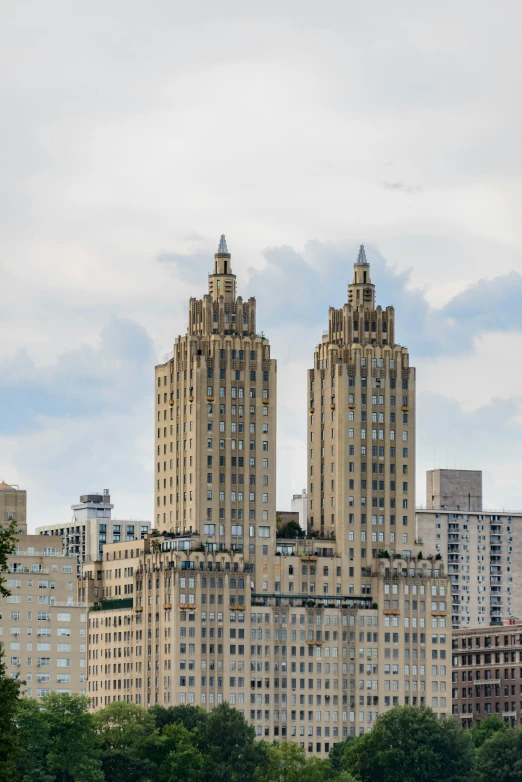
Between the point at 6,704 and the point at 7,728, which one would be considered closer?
the point at 6,704

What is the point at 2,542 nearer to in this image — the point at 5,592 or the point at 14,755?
the point at 5,592

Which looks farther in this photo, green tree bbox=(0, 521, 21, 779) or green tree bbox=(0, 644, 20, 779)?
green tree bbox=(0, 644, 20, 779)

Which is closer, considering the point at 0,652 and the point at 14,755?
the point at 14,755

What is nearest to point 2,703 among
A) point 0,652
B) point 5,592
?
point 5,592

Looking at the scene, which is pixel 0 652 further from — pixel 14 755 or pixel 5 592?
pixel 5 592

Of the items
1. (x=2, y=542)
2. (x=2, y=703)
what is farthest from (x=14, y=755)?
(x=2, y=542)

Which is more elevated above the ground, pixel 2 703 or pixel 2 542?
pixel 2 542

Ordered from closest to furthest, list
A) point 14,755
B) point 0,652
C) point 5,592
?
point 5,592 < point 14,755 < point 0,652

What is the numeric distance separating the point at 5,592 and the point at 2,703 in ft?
28.5

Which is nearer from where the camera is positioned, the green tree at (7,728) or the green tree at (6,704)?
the green tree at (6,704)

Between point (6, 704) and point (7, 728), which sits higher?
point (6, 704)

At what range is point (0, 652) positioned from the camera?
178 meters

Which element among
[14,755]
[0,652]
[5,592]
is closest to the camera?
[5,592]

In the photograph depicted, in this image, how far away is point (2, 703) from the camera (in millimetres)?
148750
